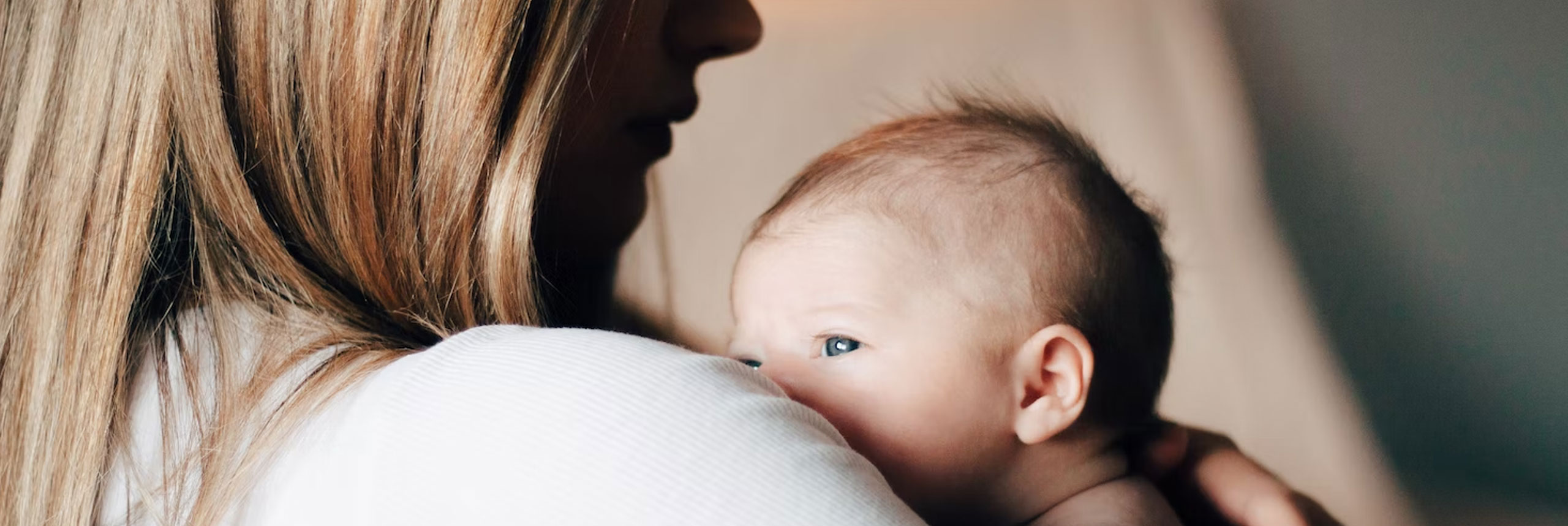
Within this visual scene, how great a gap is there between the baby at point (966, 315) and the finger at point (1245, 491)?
0.12 meters

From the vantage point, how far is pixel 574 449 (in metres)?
0.33

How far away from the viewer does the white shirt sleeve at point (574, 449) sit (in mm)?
324

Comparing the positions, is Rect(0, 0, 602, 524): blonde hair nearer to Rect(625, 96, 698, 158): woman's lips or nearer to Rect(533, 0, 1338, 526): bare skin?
Rect(533, 0, 1338, 526): bare skin

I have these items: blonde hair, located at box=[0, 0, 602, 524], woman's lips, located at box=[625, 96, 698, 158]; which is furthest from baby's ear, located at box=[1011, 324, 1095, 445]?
woman's lips, located at box=[625, 96, 698, 158]

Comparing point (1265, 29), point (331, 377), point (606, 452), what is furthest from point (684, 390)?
point (1265, 29)

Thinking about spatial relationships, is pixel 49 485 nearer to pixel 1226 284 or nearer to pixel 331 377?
pixel 331 377

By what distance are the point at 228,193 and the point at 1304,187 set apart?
83 centimetres

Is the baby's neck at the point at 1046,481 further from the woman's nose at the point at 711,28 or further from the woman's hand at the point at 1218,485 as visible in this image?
the woman's nose at the point at 711,28

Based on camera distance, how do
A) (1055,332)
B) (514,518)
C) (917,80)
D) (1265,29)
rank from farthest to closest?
A: (917,80) → (1265,29) → (1055,332) → (514,518)

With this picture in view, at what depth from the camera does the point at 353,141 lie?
50 cm

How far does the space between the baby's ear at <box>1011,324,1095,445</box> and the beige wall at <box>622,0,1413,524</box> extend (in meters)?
0.41

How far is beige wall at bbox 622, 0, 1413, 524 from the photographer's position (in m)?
0.89

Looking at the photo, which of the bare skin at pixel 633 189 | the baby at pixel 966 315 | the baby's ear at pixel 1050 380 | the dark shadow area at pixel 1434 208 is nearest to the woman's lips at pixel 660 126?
the bare skin at pixel 633 189

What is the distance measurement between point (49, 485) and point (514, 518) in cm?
29
